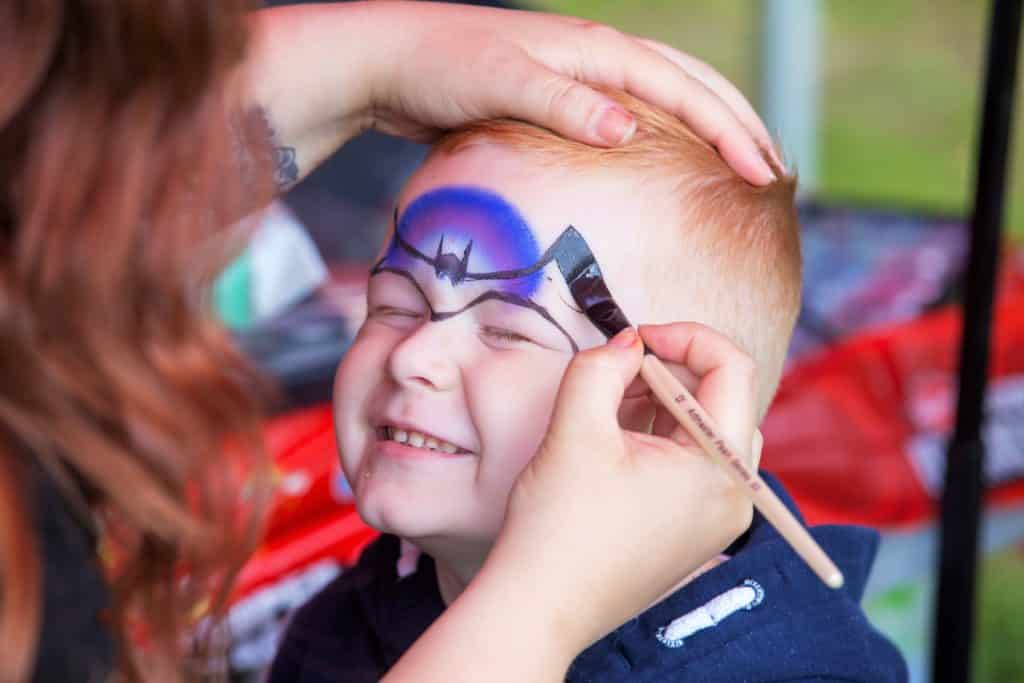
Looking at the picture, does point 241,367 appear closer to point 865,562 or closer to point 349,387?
point 349,387

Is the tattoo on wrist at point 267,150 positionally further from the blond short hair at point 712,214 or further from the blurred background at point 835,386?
the blurred background at point 835,386

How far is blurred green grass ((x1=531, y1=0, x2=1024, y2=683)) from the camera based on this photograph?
4.00 m

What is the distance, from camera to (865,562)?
3.29 ft

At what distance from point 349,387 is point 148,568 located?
0.27m

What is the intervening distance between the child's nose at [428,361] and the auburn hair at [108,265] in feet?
0.75

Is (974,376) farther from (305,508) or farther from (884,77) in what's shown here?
(884,77)

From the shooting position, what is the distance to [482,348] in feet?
2.89

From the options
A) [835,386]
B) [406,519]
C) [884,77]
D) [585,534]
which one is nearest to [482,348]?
[406,519]

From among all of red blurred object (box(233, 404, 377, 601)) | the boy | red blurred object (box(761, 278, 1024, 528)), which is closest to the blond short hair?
the boy

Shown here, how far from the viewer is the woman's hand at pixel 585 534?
67 centimetres

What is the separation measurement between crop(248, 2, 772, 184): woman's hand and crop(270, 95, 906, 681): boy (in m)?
0.02

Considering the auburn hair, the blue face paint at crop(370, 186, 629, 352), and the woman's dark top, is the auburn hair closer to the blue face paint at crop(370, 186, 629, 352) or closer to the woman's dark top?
the woman's dark top

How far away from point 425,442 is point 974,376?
0.71m

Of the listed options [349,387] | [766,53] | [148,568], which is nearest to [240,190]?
[349,387]
